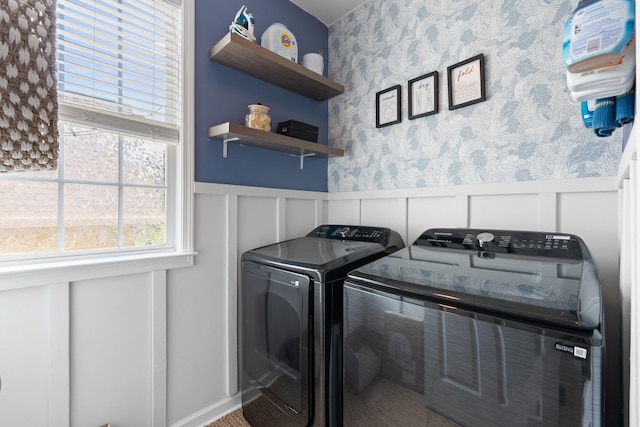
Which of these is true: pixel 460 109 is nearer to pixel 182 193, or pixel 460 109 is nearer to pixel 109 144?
pixel 182 193

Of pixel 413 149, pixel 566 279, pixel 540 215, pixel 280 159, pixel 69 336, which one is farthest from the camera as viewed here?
pixel 280 159

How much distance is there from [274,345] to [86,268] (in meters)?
0.90

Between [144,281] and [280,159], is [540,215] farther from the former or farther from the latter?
[144,281]

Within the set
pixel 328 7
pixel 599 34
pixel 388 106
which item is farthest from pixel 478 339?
pixel 328 7

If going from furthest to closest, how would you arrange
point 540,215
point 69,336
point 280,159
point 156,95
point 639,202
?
point 280,159 < point 156,95 < point 540,215 < point 69,336 < point 639,202

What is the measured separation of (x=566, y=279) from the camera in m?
0.88

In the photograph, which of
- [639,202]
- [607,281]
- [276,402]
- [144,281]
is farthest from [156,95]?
[607,281]

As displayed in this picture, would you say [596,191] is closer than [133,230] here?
Yes

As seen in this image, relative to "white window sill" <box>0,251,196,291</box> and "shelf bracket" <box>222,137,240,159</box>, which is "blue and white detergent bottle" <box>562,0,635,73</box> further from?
"white window sill" <box>0,251,196,291</box>

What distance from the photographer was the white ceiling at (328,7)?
7.06ft

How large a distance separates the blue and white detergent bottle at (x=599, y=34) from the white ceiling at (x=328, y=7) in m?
1.90

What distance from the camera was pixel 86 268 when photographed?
4.22 ft

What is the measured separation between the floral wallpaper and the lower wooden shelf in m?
0.33

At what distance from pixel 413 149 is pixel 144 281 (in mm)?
1674
